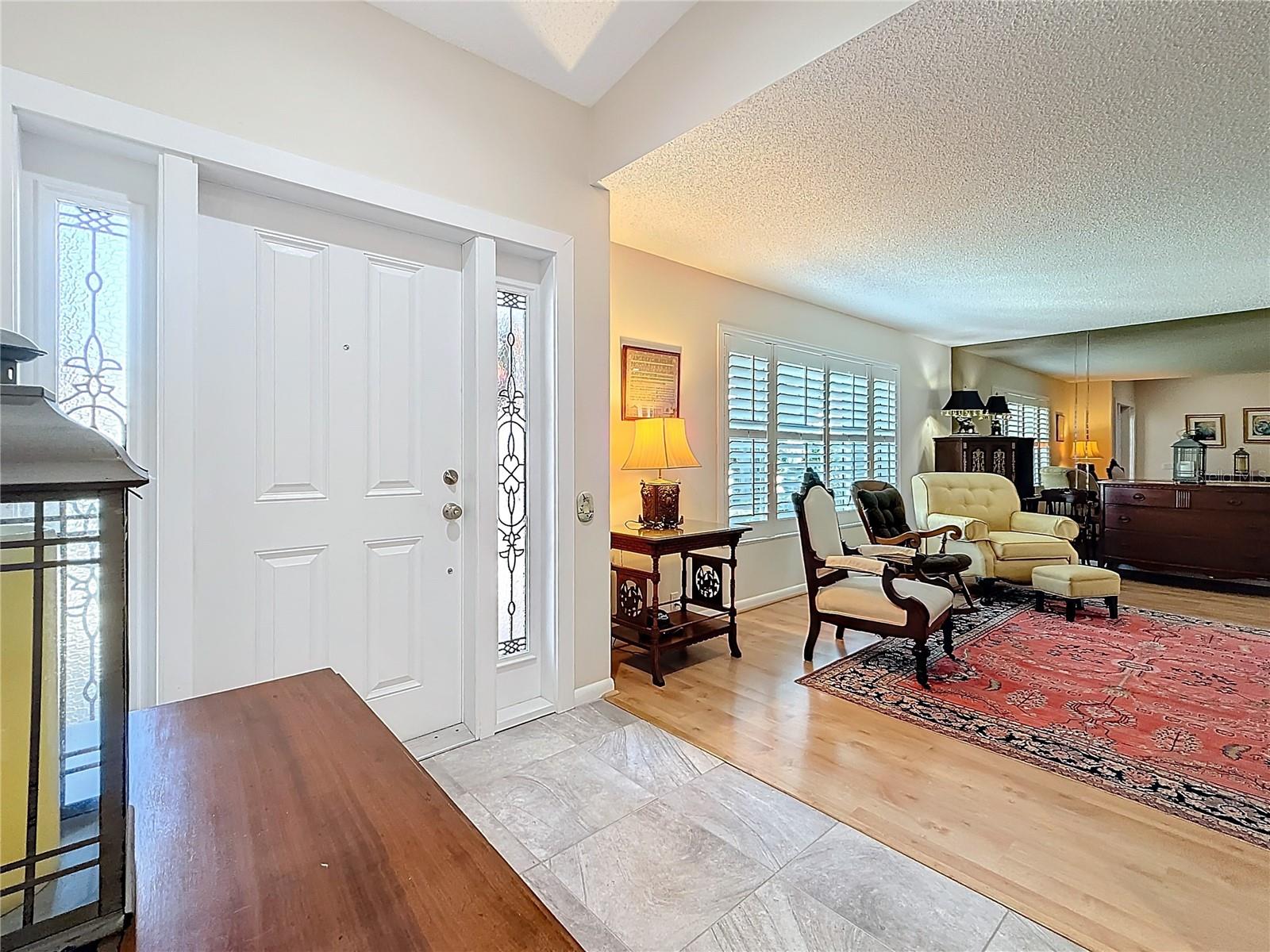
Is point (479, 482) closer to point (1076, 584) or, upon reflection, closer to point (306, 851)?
point (306, 851)

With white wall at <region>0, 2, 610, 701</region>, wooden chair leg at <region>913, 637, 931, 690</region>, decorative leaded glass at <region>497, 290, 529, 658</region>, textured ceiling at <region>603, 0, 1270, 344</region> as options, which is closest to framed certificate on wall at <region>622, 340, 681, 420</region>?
textured ceiling at <region>603, 0, 1270, 344</region>

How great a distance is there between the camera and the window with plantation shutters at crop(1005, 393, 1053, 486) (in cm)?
622

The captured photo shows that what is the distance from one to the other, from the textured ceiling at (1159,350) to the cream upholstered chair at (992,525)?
1.55m

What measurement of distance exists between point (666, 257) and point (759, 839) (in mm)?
3243

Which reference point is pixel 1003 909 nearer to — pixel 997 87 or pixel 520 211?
pixel 997 87

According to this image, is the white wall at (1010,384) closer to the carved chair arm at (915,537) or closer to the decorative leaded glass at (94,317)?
the carved chair arm at (915,537)

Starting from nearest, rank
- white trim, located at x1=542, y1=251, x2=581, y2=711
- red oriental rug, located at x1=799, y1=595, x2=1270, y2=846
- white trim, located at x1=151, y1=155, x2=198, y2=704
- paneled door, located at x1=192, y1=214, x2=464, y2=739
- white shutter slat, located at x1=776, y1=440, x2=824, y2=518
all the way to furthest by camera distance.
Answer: white trim, located at x1=151, y1=155, x2=198, y2=704, paneled door, located at x1=192, y1=214, x2=464, y2=739, red oriental rug, located at x1=799, y1=595, x2=1270, y2=846, white trim, located at x1=542, y1=251, x2=581, y2=711, white shutter slat, located at x1=776, y1=440, x2=824, y2=518

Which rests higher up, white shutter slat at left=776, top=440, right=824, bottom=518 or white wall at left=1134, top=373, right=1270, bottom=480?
white wall at left=1134, top=373, right=1270, bottom=480

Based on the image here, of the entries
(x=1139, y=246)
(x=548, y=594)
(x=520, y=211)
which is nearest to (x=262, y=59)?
(x=520, y=211)

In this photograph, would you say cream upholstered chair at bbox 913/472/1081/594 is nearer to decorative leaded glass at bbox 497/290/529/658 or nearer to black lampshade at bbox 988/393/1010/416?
black lampshade at bbox 988/393/1010/416

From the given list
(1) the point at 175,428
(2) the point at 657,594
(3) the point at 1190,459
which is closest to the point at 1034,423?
(3) the point at 1190,459

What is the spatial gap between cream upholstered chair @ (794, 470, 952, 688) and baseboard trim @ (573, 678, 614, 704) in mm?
1168

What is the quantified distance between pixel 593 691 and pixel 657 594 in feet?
1.92

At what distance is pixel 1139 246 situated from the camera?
3504mm
